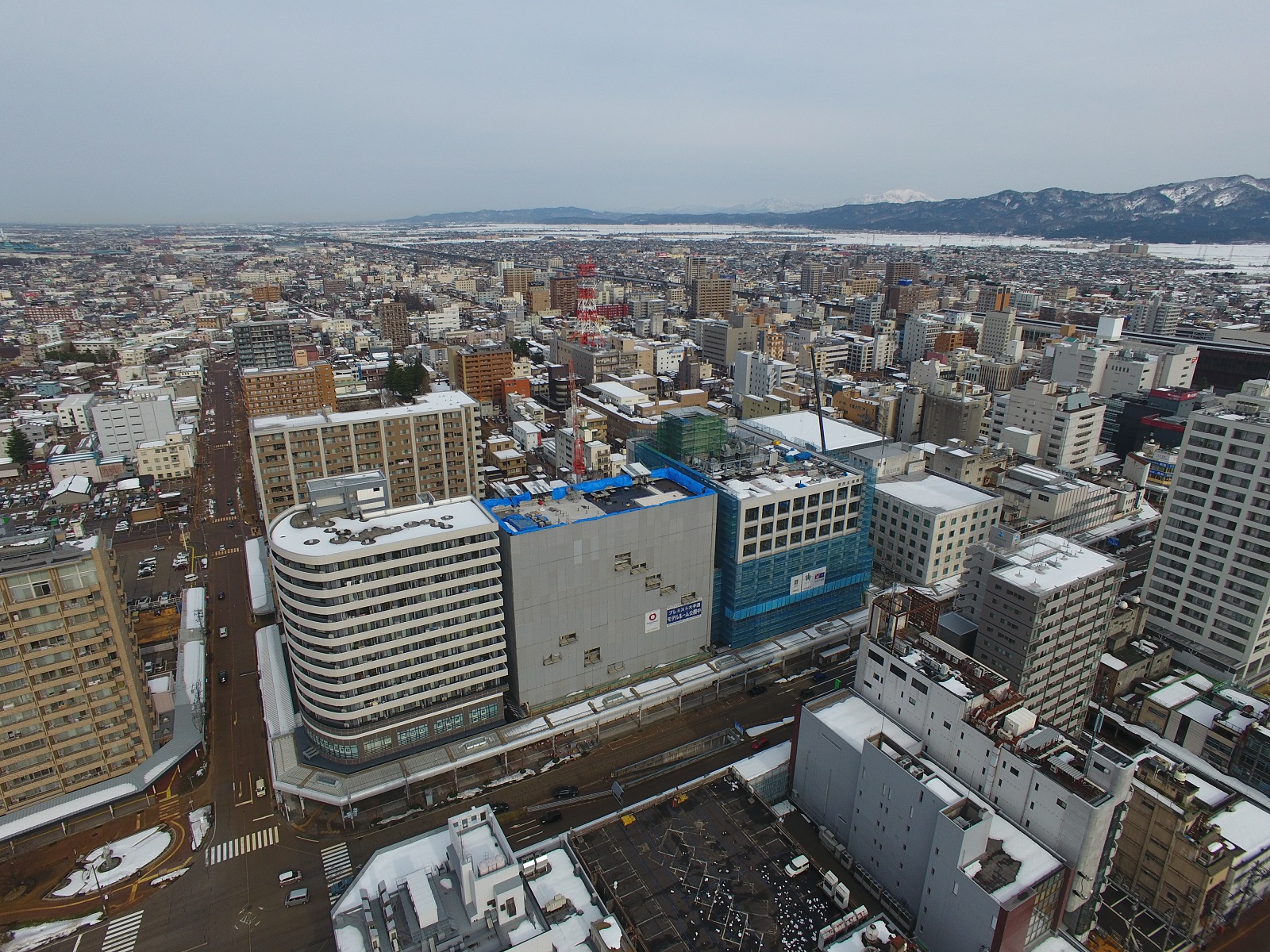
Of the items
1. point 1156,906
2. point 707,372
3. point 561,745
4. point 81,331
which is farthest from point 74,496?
point 81,331

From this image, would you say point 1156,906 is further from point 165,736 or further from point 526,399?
point 526,399

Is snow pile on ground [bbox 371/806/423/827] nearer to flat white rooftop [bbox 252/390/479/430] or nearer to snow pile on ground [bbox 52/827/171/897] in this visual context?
snow pile on ground [bbox 52/827/171/897]

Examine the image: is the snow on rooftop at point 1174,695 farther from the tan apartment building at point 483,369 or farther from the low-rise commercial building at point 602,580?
the tan apartment building at point 483,369

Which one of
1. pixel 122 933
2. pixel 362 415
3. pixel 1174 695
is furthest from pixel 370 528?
pixel 1174 695

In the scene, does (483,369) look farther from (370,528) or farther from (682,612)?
(370,528)

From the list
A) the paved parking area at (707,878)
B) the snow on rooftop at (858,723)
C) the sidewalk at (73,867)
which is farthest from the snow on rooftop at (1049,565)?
the sidewalk at (73,867)

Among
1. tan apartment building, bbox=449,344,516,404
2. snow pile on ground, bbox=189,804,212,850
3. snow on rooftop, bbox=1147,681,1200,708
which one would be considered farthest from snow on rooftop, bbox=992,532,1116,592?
tan apartment building, bbox=449,344,516,404

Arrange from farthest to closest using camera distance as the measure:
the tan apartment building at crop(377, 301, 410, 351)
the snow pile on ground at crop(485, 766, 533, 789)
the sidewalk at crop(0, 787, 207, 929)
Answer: the tan apartment building at crop(377, 301, 410, 351)
the snow pile on ground at crop(485, 766, 533, 789)
the sidewalk at crop(0, 787, 207, 929)
